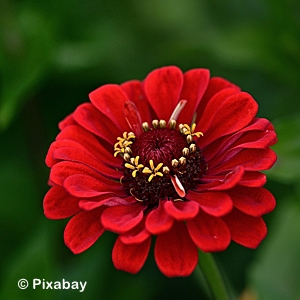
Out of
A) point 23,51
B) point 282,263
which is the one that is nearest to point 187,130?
point 282,263

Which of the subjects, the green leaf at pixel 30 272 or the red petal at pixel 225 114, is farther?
the green leaf at pixel 30 272

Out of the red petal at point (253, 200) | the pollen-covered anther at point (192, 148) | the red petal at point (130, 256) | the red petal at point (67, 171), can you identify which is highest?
the red petal at point (67, 171)

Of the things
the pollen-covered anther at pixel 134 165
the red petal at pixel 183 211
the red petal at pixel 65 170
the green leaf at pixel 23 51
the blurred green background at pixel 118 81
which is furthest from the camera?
the green leaf at pixel 23 51

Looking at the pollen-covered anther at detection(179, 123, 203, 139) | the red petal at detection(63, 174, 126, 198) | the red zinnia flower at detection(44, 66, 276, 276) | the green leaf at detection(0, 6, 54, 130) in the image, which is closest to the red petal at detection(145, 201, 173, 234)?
the red zinnia flower at detection(44, 66, 276, 276)

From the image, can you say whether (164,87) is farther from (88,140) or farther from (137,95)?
(88,140)

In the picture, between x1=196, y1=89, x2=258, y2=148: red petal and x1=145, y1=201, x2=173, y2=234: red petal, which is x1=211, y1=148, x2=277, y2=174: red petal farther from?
x1=145, y1=201, x2=173, y2=234: red petal

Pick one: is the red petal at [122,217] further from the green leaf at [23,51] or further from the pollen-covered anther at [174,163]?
the green leaf at [23,51]

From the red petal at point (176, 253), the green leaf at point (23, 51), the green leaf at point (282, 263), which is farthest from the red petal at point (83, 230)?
the green leaf at point (23, 51)

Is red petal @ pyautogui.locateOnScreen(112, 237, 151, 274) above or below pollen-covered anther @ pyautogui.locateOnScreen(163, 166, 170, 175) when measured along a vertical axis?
below
